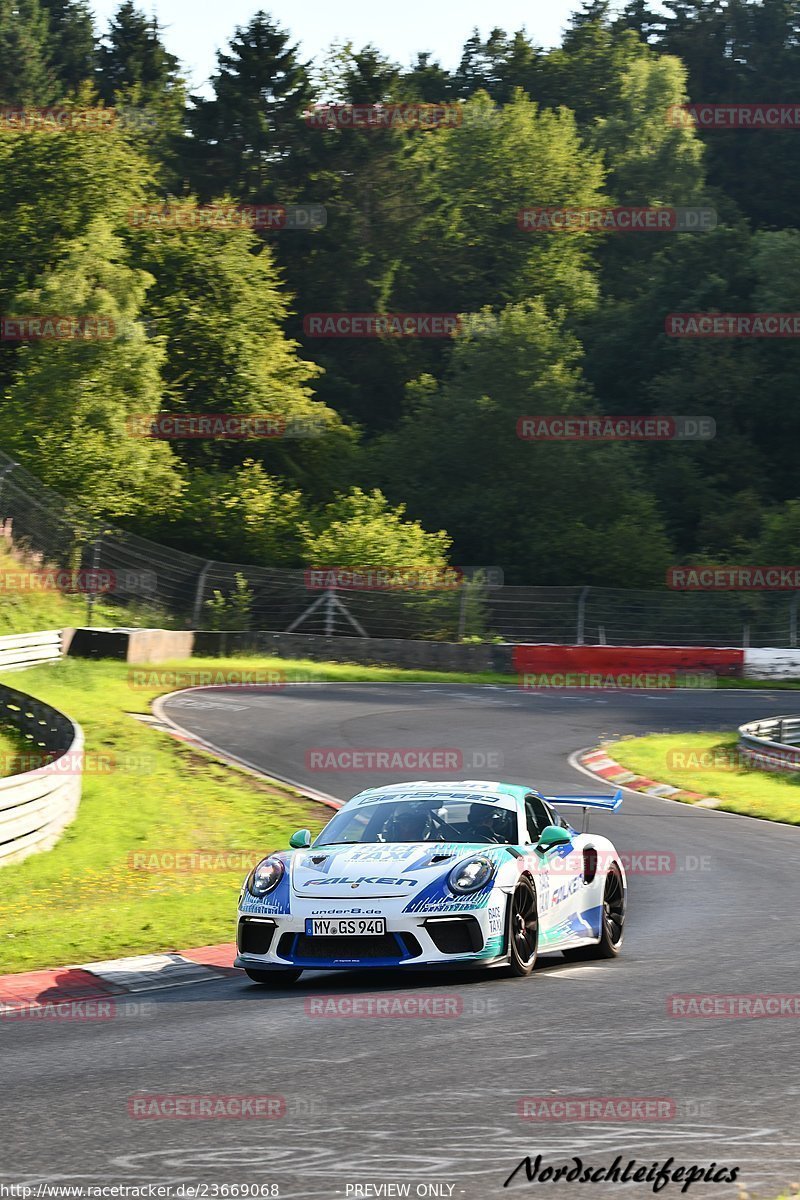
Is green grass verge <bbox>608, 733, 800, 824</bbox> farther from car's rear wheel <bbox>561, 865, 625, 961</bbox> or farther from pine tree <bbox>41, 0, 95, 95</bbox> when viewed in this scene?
pine tree <bbox>41, 0, 95, 95</bbox>

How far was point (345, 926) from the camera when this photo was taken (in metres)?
9.24

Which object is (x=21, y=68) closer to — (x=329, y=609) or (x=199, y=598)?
(x=199, y=598)

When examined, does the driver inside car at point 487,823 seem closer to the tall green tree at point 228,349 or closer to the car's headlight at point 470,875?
the car's headlight at point 470,875

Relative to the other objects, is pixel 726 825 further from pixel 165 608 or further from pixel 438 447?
pixel 438 447

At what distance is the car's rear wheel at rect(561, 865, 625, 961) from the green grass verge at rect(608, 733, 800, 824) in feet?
30.5

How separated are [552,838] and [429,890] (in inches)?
51.7

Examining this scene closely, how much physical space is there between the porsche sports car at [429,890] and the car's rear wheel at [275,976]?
0.05 ft

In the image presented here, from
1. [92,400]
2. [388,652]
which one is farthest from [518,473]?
[388,652]

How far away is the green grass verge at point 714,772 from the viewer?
70.1 feet

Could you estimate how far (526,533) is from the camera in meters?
49.9

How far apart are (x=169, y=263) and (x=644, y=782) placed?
35.3 metres

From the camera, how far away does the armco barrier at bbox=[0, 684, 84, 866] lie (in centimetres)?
1374

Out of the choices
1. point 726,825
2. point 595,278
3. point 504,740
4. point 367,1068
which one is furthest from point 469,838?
point 595,278

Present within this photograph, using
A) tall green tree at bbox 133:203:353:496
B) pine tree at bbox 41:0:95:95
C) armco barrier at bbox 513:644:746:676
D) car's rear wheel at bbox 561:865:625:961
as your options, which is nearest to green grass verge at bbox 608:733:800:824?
armco barrier at bbox 513:644:746:676
